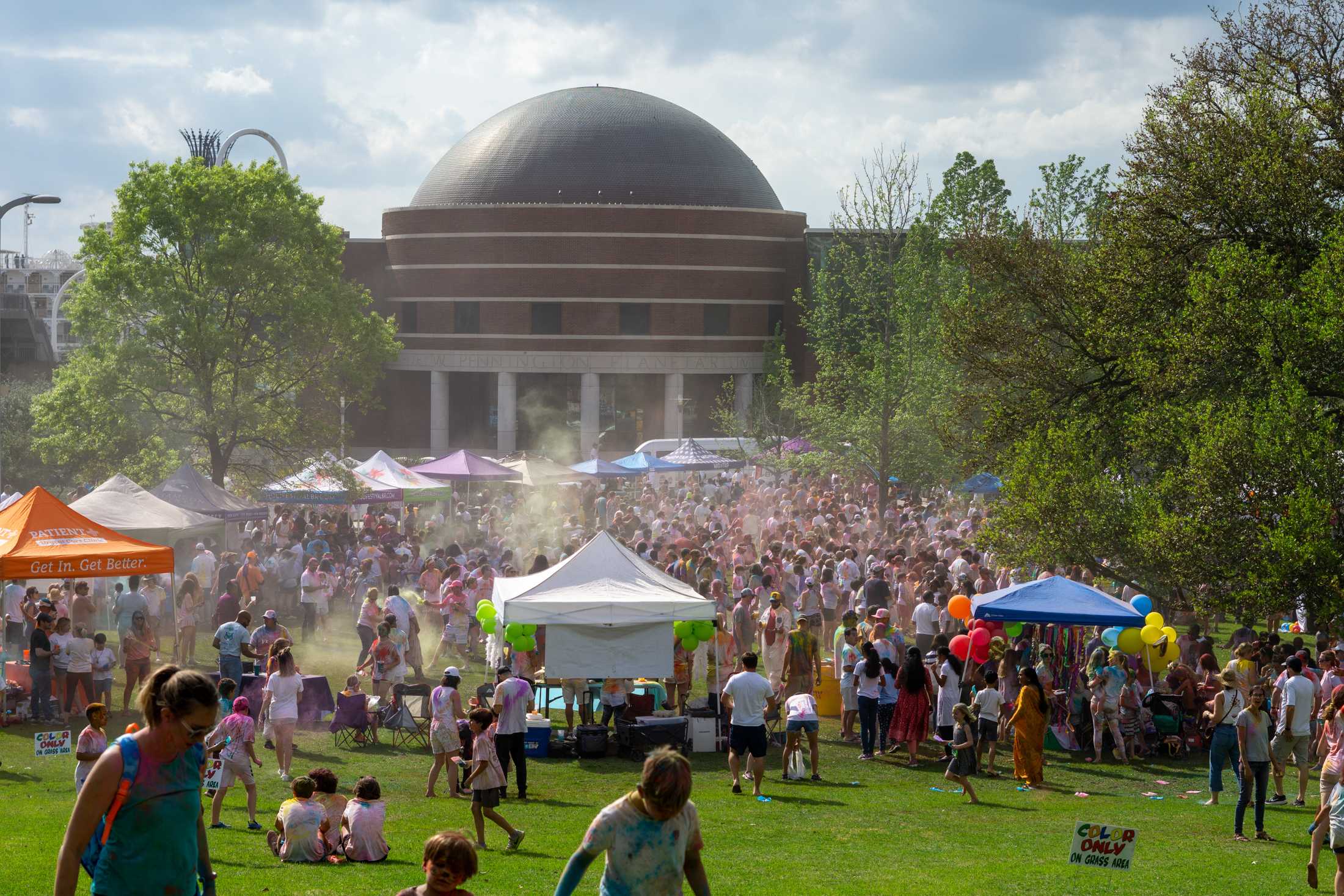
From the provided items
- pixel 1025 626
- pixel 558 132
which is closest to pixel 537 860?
pixel 1025 626

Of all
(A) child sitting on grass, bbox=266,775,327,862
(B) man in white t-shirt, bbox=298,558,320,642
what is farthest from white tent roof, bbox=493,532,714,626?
(B) man in white t-shirt, bbox=298,558,320,642

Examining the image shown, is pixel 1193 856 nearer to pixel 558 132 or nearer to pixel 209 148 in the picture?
pixel 558 132

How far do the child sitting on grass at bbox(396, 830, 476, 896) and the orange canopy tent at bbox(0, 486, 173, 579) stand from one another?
13.5 meters

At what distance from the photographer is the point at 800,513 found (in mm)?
33875

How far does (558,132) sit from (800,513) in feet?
146

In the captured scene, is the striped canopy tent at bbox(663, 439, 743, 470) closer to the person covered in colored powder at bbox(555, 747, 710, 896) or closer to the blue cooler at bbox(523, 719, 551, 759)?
the blue cooler at bbox(523, 719, 551, 759)

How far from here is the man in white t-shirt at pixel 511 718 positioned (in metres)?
13.1

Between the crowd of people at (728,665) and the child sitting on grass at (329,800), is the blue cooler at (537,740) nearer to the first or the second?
the crowd of people at (728,665)

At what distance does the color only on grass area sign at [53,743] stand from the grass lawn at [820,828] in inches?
18.5

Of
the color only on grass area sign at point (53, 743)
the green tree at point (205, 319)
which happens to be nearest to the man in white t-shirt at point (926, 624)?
the color only on grass area sign at point (53, 743)

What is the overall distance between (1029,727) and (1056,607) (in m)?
2.56

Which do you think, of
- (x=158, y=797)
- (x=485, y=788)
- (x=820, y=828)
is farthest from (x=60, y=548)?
(x=158, y=797)

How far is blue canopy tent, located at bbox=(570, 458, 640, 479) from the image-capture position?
38.2 metres

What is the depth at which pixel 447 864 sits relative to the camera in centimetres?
495
